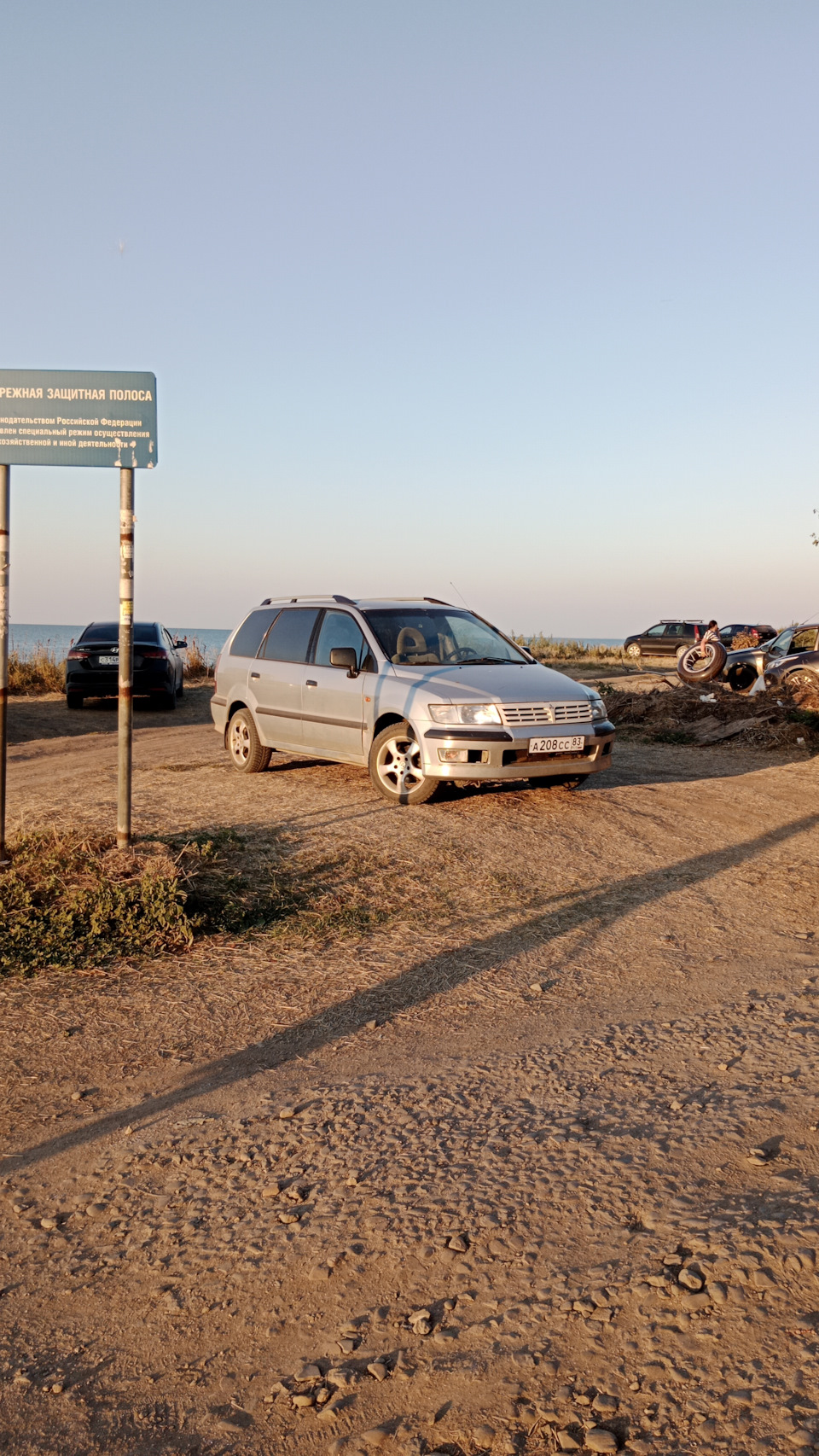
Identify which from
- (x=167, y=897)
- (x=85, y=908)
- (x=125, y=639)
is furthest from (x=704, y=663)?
(x=85, y=908)

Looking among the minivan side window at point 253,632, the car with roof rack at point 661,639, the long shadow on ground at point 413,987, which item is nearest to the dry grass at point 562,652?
the car with roof rack at point 661,639

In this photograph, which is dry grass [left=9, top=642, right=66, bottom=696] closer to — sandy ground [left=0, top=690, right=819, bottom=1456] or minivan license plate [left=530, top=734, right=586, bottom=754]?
→ minivan license plate [left=530, top=734, right=586, bottom=754]

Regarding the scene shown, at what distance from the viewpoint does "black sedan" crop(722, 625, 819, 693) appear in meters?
19.0

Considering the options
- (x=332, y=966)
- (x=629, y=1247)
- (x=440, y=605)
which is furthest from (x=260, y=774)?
(x=629, y=1247)

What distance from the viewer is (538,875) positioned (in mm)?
7254

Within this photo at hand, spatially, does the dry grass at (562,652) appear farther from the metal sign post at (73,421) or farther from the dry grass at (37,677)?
the metal sign post at (73,421)

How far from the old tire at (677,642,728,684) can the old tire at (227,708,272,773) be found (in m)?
13.4

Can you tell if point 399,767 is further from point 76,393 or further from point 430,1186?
point 430,1186

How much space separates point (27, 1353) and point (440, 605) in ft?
28.1

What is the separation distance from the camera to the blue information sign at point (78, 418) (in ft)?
21.9

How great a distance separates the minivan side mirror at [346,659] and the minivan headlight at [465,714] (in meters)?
1.27

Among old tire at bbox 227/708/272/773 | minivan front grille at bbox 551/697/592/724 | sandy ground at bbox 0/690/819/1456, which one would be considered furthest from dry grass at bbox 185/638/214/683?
sandy ground at bbox 0/690/819/1456

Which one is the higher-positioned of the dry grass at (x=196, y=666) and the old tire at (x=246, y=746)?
the dry grass at (x=196, y=666)

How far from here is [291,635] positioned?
1099cm
